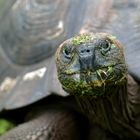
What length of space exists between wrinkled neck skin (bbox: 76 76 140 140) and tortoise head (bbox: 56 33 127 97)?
0.25 m

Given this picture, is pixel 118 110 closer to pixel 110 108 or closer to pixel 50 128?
pixel 110 108

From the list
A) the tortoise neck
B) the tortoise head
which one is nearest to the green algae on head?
the tortoise head

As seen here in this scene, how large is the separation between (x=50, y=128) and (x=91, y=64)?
108 cm

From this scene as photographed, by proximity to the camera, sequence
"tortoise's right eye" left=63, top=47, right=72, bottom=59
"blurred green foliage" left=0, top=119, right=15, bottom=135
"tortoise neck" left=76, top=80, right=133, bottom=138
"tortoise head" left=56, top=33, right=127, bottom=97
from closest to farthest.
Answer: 1. "tortoise head" left=56, top=33, right=127, bottom=97
2. "tortoise's right eye" left=63, top=47, right=72, bottom=59
3. "tortoise neck" left=76, top=80, right=133, bottom=138
4. "blurred green foliage" left=0, top=119, right=15, bottom=135

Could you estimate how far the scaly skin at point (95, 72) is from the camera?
350 cm

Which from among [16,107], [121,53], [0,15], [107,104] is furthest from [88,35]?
[0,15]

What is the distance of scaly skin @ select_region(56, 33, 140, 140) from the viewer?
350 cm

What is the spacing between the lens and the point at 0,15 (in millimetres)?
5547

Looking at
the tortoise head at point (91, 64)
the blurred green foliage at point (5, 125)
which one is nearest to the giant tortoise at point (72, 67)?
the tortoise head at point (91, 64)

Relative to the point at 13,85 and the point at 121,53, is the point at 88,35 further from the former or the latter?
the point at 13,85

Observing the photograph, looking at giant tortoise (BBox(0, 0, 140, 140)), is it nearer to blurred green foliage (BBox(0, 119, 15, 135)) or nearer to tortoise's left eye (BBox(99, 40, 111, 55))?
tortoise's left eye (BBox(99, 40, 111, 55))

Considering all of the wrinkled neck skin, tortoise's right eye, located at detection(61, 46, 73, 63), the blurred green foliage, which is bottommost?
the wrinkled neck skin

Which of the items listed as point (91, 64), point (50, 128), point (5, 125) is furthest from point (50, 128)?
point (91, 64)

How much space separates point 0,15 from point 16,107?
1.16 meters
